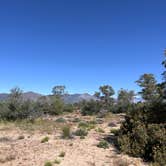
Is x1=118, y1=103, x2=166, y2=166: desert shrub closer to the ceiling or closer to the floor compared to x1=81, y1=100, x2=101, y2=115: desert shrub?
closer to the floor

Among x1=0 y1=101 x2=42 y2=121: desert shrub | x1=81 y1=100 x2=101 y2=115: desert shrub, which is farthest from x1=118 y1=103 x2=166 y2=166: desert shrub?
x1=81 y1=100 x2=101 y2=115: desert shrub

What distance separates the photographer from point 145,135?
10820 millimetres

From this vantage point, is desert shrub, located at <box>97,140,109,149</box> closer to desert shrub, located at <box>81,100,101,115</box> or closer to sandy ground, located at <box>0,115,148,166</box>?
sandy ground, located at <box>0,115,148,166</box>

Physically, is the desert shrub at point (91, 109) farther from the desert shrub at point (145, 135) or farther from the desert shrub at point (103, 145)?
the desert shrub at point (103, 145)

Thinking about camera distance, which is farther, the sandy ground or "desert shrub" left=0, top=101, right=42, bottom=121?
"desert shrub" left=0, top=101, right=42, bottom=121

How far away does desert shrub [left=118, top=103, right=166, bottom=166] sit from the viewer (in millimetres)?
10148

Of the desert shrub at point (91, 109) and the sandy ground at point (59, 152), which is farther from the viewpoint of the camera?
the desert shrub at point (91, 109)

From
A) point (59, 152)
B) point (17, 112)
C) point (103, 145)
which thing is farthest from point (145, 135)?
point (17, 112)

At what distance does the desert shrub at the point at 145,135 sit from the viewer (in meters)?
10.1

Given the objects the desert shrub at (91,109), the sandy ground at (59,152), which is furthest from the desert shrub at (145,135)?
the desert shrub at (91,109)

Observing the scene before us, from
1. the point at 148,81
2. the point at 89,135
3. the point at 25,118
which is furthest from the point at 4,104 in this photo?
the point at 148,81

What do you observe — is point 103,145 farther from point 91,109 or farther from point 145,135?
point 91,109

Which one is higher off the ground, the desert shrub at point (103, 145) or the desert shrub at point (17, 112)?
the desert shrub at point (17, 112)

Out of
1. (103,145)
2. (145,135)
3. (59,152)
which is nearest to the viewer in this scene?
(59,152)
